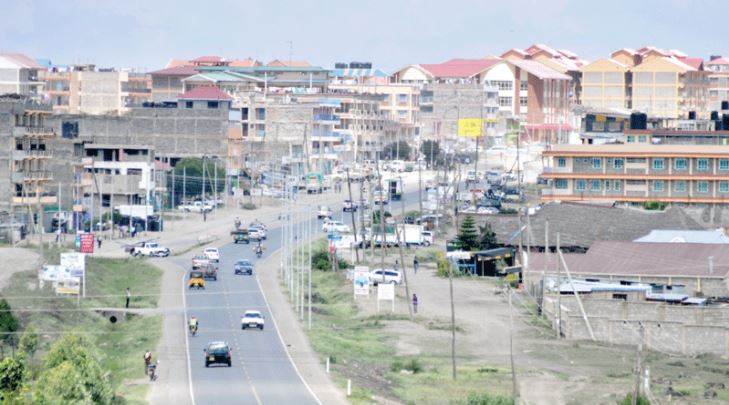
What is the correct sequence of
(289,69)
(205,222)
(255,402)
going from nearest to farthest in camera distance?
(255,402)
(205,222)
(289,69)

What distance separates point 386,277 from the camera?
84.0 m

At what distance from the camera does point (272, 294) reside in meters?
78.5

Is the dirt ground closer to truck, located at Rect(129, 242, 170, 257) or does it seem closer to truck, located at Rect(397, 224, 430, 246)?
truck, located at Rect(129, 242, 170, 257)

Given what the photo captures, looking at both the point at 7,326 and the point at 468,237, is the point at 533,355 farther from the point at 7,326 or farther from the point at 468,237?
the point at 468,237

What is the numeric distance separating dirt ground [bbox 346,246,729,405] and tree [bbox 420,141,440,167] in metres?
89.1

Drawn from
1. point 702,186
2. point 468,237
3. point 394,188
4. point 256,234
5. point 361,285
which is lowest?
point 361,285

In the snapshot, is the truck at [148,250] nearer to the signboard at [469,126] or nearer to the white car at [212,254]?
the white car at [212,254]

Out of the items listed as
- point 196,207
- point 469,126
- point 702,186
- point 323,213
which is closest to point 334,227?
point 323,213

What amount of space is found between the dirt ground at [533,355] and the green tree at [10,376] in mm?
14761

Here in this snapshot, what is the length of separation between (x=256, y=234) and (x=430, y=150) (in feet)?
247

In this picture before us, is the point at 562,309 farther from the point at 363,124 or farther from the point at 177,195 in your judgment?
the point at 363,124

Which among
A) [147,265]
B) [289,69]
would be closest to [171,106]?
[289,69]

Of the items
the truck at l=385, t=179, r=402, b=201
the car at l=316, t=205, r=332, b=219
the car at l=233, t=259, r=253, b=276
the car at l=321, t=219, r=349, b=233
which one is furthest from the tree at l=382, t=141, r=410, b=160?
the car at l=233, t=259, r=253, b=276

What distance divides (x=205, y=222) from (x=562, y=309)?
43.7 metres
